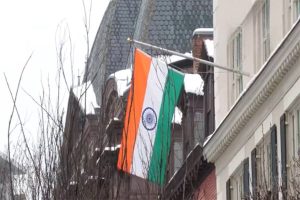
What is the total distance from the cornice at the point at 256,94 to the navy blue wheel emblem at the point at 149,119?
5.54 feet

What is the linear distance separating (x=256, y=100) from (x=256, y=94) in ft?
0.71

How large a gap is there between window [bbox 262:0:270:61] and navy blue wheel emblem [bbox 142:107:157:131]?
3.63 m

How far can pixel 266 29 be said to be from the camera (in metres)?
29.0

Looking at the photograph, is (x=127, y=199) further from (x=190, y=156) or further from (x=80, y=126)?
(x=190, y=156)

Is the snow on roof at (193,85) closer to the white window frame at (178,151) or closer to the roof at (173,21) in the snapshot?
the white window frame at (178,151)

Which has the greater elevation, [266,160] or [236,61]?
[236,61]

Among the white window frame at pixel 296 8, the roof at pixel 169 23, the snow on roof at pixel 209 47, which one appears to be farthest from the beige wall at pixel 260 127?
the roof at pixel 169 23

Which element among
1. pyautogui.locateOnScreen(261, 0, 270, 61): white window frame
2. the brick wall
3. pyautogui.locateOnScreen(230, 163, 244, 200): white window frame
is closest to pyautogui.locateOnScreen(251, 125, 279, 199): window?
pyautogui.locateOnScreen(230, 163, 244, 200): white window frame

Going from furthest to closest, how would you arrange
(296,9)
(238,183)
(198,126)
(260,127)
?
(198,126), (238,183), (260,127), (296,9)

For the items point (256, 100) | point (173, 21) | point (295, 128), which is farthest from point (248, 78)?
point (173, 21)

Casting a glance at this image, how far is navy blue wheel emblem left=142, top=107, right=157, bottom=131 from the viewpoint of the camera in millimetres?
31078

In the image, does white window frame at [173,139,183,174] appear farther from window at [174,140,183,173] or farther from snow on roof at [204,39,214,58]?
snow on roof at [204,39,214,58]

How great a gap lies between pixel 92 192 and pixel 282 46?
7.67 metres

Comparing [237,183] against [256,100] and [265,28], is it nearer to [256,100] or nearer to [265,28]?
[256,100]
